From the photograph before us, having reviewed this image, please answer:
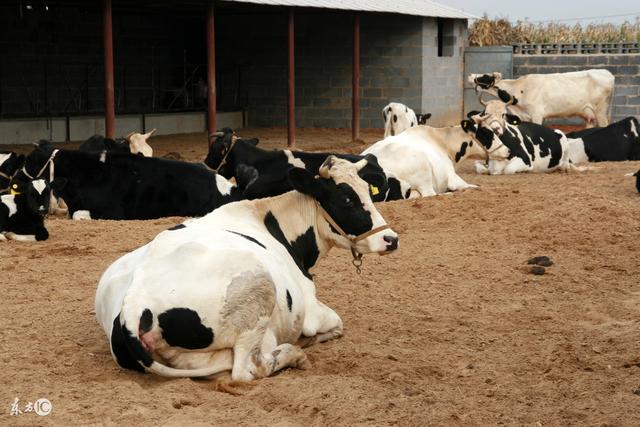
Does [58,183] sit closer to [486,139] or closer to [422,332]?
[422,332]

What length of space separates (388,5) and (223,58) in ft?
17.5

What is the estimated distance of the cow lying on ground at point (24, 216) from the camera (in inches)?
415

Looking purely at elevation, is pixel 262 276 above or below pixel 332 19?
below

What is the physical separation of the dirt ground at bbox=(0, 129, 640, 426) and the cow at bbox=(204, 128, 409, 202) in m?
1.05

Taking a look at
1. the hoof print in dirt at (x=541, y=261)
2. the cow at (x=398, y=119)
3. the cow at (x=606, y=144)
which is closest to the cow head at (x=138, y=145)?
the cow at (x=398, y=119)

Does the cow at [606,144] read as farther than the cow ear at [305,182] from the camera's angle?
Yes

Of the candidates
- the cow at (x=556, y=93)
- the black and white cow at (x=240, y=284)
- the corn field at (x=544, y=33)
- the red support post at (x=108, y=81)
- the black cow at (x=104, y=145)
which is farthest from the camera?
the corn field at (x=544, y=33)

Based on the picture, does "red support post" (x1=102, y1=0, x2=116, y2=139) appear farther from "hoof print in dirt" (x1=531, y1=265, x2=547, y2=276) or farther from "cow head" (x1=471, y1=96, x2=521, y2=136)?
"hoof print in dirt" (x1=531, y1=265, x2=547, y2=276)

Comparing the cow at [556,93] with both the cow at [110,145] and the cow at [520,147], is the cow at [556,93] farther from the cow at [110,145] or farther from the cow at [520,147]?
the cow at [110,145]

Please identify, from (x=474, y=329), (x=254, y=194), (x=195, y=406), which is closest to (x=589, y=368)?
(x=474, y=329)

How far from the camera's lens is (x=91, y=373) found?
5.88 m

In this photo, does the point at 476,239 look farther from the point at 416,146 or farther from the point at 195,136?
the point at 195,136

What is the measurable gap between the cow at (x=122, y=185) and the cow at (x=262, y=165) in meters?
0.50

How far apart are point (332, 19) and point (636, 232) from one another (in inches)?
656
